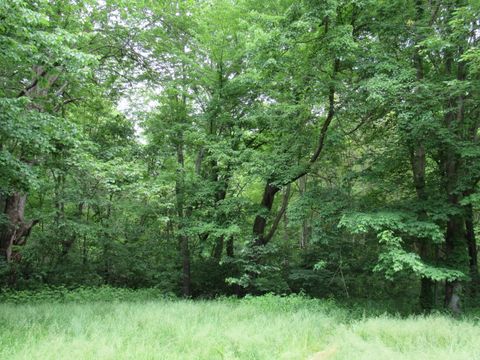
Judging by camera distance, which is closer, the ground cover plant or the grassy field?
the grassy field

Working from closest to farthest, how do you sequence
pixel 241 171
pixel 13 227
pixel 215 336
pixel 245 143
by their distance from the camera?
pixel 215 336 → pixel 241 171 → pixel 13 227 → pixel 245 143

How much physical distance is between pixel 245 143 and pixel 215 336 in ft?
29.4

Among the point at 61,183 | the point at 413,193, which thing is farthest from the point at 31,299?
the point at 413,193

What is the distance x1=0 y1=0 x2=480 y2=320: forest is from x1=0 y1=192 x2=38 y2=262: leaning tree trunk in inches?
2.0

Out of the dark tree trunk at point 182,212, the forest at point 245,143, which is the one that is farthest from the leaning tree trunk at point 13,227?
the dark tree trunk at point 182,212

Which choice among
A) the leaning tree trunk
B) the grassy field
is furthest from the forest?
the grassy field

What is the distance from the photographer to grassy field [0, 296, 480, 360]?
5055 mm

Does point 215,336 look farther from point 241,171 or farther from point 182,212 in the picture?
point 182,212

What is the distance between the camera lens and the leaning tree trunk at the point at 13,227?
12.3 meters

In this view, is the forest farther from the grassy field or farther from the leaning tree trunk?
the grassy field

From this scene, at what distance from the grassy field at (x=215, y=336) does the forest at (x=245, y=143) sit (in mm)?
2124

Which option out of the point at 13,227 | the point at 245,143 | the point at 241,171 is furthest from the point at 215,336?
the point at 13,227

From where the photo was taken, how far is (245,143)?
1416cm

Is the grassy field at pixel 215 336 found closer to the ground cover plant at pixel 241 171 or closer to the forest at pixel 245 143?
the ground cover plant at pixel 241 171
